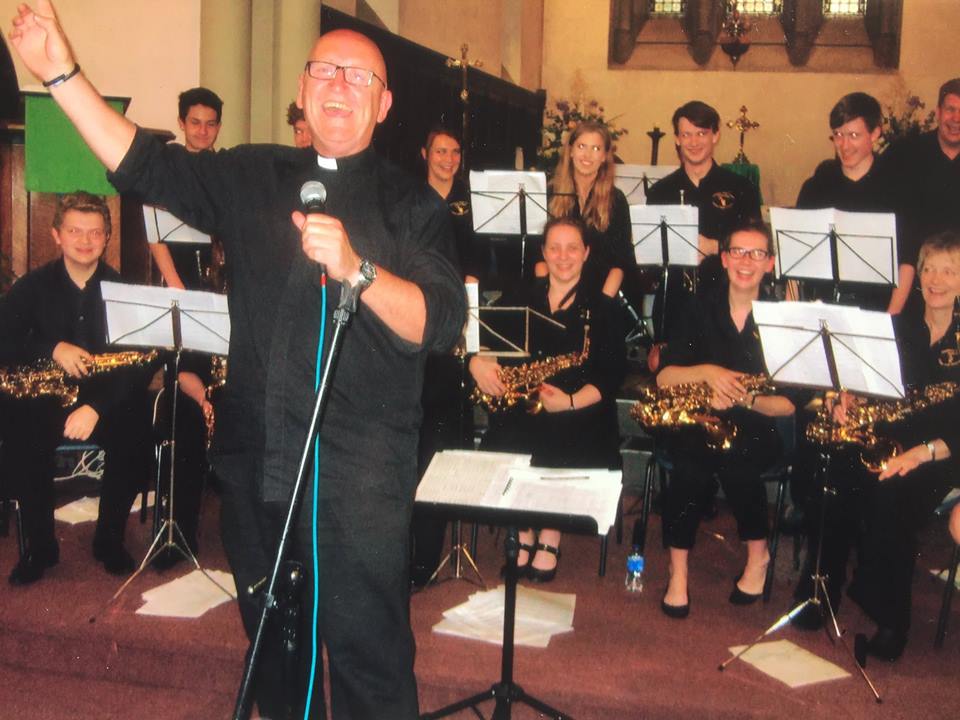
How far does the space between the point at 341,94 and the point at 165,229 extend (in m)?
3.11

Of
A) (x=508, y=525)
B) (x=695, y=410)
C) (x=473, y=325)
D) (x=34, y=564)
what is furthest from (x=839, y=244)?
(x=34, y=564)

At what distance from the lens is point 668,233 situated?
5.07 meters

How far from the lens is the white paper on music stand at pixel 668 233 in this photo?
5.01 metres

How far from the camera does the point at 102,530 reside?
4215 mm

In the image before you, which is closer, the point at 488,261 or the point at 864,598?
the point at 864,598

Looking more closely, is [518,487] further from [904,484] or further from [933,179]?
[933,179]

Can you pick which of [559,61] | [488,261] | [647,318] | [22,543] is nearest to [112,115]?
[22,543]

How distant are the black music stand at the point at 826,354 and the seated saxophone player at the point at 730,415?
33 centimetres

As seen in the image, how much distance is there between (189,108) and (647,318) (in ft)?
11.0

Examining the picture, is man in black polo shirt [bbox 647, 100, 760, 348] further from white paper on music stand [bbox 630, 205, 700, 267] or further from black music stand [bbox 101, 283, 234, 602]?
black music stand [bbox 101, 283, 234, 602]

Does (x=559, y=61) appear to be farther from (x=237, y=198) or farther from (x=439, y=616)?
(x=237, y=198)

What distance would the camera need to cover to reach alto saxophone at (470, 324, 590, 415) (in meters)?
4.28

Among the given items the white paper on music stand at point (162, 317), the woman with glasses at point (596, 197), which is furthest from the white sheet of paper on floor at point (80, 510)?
the woman with glasses at point (596, 197)

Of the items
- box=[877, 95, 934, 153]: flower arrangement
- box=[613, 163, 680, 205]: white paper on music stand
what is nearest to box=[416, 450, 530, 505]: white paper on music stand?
box=[613, 163, 680, 205]: white paper on music stand
